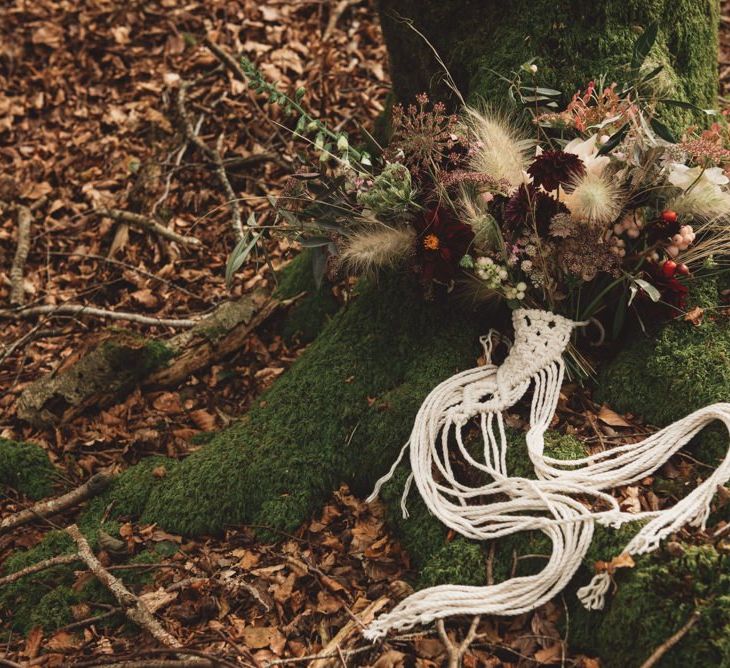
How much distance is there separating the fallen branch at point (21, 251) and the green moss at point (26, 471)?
4.40 ft

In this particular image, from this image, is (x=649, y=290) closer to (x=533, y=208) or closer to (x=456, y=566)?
(x=533, y=208)

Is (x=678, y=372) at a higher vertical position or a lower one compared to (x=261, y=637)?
higher

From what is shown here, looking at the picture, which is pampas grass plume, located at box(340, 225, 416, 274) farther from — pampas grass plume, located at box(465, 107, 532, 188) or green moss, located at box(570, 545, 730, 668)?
green moss, located at box(570, 545, 730, 668)

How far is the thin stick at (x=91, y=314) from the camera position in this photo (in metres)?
4.02

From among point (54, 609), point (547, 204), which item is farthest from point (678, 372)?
point (54, 609)

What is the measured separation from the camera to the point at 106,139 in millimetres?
5191

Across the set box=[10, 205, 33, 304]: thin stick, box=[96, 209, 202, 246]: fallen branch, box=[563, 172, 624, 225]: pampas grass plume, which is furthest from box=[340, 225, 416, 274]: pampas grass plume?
box=[10, 205, 33, 304]: thin stick

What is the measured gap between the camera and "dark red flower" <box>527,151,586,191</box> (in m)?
2.46

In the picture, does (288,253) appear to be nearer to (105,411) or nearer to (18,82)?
(105,411)

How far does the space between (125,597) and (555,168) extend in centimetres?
202

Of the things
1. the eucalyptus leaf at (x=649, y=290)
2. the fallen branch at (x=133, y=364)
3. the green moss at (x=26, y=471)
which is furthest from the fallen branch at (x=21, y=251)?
the eucalyptus leaf at (x=649, y=290)

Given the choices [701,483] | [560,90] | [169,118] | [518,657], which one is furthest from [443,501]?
[169,118]

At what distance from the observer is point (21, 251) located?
4.60 m

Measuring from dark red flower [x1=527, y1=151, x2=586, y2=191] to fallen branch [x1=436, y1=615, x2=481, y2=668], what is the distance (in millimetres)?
1377
